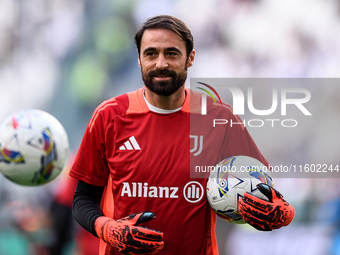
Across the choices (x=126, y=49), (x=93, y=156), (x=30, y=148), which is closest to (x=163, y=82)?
(x=93, y=156)

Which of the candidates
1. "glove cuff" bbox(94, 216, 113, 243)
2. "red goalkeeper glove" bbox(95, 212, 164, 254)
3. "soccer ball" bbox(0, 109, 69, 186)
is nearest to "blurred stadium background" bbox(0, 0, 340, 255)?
"soccer ball" bbox(0, 109, 69, 186)

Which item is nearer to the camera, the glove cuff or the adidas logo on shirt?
the glove cuff

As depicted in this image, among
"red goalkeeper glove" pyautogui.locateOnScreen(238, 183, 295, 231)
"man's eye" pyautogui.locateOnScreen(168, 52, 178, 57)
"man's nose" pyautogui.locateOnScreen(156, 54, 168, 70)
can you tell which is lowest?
"red goalkeeper glove" pyautogui.locateOnScreen(238, 183, 295, 231)

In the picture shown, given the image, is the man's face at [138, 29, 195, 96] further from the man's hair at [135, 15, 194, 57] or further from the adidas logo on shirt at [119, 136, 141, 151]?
the adidas logo on shirt at [119, 136, 141, 151]

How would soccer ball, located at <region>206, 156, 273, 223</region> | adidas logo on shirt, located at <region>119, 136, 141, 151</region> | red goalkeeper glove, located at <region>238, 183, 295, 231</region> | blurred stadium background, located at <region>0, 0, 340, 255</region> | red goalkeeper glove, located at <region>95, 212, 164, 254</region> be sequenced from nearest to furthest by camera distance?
red goalkeeper glove, located at <region>95, 212, 164, 254</region> → red goalkeeper glove, located at <region>238, 183, 295, 231</region> → soccer ball, located at <region>206, 156, 273, 223</region> → adidas logo on shirt, located at <region>119, 136, 141, 151</region> → blurred stadium background, located at <region>0, 0, 340, 255</region>

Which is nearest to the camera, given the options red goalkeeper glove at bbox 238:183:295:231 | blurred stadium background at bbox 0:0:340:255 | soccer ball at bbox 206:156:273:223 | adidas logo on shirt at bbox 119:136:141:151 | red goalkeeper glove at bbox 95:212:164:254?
red goalkeeper glove at bbox 95:212:164:254

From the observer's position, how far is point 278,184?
392cm

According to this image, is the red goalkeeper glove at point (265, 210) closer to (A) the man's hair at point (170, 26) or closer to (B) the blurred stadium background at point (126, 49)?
(A) the man's hair at point (170, 26)

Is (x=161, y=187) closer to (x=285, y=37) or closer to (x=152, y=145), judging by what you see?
(x=152, y=145)

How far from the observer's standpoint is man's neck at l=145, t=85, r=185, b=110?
223 centimetres

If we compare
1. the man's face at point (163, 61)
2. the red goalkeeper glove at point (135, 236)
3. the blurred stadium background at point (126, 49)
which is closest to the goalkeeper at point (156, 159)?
the man's face at point (163, 61)

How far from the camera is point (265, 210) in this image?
195 cm

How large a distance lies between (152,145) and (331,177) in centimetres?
257

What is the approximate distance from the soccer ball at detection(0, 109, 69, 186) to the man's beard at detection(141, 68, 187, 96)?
643 millimetres
